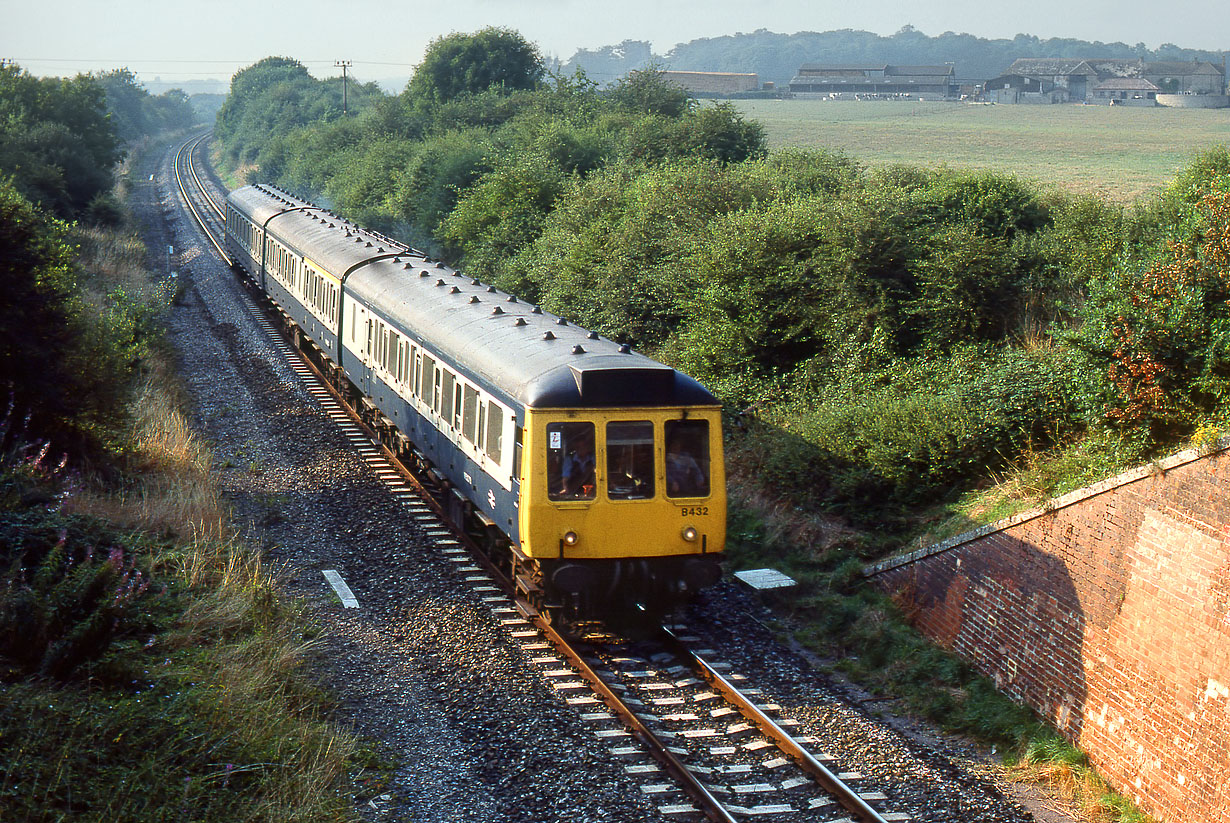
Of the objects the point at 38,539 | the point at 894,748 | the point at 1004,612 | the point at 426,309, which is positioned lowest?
the point at 894,748

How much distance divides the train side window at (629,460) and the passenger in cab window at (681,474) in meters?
0.19

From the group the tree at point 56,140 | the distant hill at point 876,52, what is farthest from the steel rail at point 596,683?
the distant hill at point 876,52

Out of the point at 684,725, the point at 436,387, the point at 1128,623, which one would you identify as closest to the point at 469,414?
the point at 436,387

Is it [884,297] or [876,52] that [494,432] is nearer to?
[884,297]

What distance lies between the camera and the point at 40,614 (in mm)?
8117

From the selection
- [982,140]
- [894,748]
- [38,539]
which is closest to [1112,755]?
[894,748]

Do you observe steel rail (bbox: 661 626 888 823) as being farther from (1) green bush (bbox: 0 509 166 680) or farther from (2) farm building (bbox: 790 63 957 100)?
(2) farm building (bbox: 790 63 957 100)

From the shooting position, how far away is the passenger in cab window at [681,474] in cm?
1045

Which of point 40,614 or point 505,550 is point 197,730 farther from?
point 505,550

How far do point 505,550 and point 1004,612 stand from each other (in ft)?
17.0

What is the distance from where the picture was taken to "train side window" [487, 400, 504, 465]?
36.4 feet

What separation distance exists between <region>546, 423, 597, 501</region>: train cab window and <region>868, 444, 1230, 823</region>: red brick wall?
3776mm

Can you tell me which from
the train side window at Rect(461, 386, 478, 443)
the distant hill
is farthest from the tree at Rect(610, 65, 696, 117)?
the distant hill

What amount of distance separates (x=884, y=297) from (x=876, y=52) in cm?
16782
